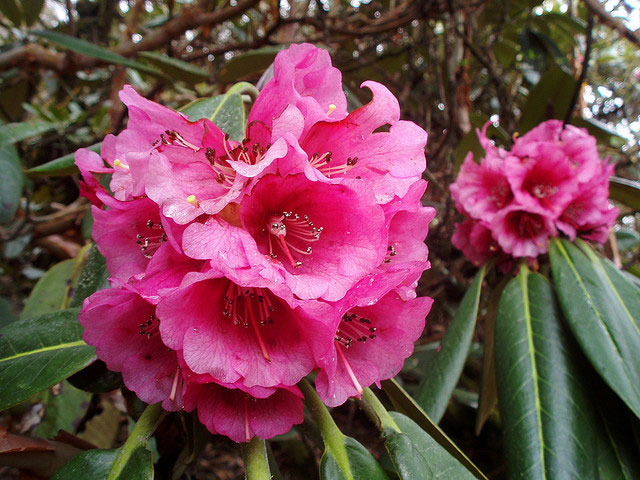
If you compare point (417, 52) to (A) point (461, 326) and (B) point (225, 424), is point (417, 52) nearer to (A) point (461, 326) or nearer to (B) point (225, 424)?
(A) point (461, 326)

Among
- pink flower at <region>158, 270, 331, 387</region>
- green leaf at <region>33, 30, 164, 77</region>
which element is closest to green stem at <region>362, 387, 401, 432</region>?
pink flower at <region>158, 270, 331, 387</region>

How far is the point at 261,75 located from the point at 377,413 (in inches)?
49.7

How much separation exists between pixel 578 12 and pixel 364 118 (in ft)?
8.76

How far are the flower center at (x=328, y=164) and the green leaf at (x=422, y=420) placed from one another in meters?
0.38

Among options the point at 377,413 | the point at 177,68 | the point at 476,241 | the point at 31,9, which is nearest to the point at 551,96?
the point at 476,241

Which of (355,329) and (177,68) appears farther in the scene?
(177,68)

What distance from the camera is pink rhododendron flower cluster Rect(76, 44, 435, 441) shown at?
0.53m

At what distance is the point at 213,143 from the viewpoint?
60cm

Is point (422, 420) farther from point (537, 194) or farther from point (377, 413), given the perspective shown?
point (537, 194)

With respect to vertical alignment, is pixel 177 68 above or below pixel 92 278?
above

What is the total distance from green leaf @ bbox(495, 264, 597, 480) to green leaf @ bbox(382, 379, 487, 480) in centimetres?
14

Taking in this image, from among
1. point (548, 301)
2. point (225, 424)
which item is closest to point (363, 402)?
point (225, 424)

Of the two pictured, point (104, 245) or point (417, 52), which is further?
point (417, 52)

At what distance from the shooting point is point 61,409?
98 centimetres
